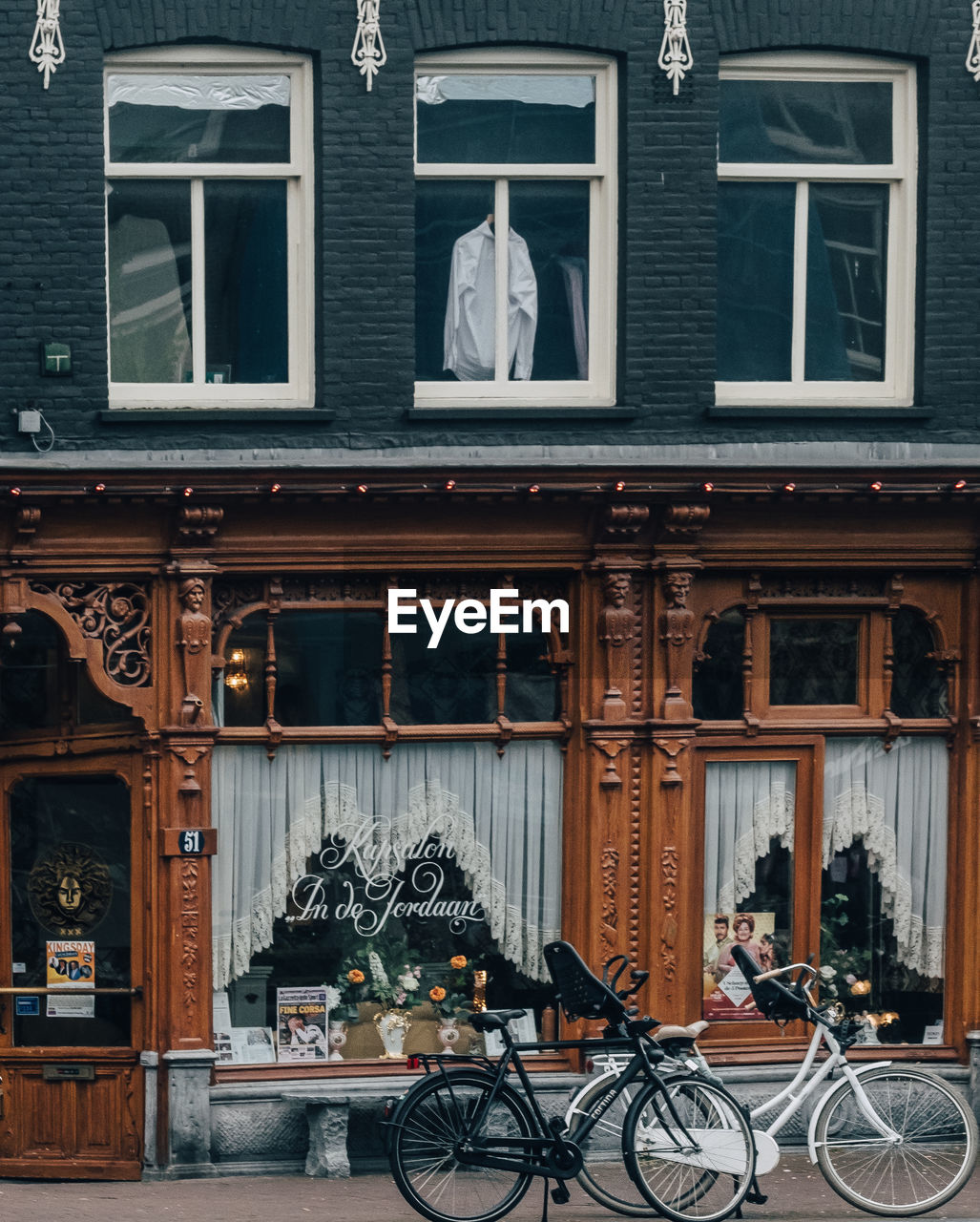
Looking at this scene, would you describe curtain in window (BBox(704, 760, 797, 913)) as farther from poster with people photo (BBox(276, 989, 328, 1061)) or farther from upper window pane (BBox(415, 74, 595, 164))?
upper window pane (BBox(415, 74, 595, 164))

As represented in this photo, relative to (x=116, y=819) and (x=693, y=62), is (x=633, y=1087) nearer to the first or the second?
(x=116, y=819)

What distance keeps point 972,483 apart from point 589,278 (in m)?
2.72

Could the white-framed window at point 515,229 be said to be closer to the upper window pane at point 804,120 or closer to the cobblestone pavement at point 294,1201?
the upper window pane at point 804,120

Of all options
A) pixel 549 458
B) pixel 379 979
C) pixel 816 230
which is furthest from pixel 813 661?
pixel 379 979

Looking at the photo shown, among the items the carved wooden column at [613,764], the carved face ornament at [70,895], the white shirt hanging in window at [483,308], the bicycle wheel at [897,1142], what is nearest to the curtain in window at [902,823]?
the carved wooden column at [613,764]

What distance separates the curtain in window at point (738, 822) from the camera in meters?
12.3

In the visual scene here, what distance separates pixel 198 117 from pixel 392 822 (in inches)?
177

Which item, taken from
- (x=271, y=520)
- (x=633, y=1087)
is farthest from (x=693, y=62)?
(x=633, y=1087)

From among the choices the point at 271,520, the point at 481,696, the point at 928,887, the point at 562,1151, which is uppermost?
the point at 271,520

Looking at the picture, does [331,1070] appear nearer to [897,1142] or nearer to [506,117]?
[897,1142]

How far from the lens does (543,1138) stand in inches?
388

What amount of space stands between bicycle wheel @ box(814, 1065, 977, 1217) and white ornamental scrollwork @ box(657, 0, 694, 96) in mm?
6078

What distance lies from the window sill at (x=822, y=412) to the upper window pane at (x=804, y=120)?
1581 millimetres

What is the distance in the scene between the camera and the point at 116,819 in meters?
12.0
